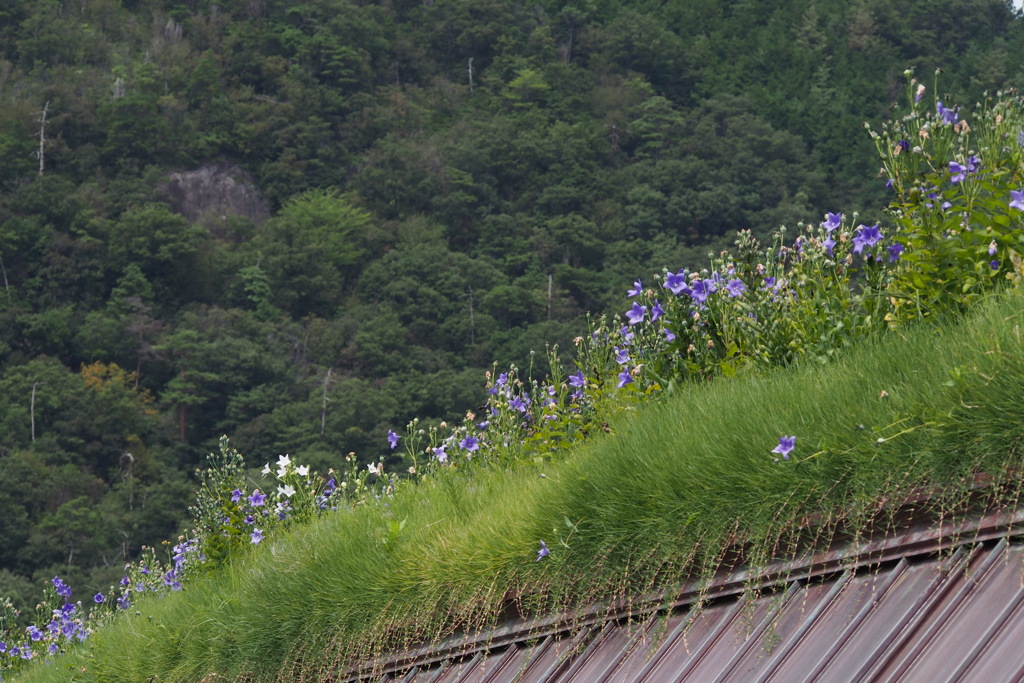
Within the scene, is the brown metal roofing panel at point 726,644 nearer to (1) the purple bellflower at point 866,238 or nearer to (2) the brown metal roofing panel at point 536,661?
(2) the brown metal roofing panel at point 536,661

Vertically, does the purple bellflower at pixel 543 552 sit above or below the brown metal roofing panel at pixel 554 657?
above

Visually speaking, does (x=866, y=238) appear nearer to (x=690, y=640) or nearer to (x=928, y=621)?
(x=690, y=640)

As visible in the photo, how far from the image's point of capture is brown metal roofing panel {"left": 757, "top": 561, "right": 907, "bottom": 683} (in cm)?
276

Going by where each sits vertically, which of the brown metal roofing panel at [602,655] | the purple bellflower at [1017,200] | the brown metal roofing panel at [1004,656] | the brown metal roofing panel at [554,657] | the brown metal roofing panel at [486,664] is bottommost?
the brown metal roofing panel at [486,664]

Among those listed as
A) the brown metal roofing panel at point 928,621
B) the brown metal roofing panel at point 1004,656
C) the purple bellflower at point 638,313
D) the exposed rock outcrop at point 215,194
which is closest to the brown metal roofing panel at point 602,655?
the brown metal roofing panel at point 928,621

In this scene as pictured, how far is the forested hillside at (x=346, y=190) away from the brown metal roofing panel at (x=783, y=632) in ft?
151

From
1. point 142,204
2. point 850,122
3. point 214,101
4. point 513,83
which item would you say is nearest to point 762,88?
point 850,122

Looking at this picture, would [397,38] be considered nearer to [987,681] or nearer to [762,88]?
[762,88]

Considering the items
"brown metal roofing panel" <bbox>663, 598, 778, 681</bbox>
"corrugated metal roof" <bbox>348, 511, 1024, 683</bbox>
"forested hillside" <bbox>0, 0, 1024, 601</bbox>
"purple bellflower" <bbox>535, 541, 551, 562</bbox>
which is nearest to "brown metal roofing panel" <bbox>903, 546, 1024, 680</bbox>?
"corrugated metal roof" <bbox>348, 511, 1024, 683</bbox>

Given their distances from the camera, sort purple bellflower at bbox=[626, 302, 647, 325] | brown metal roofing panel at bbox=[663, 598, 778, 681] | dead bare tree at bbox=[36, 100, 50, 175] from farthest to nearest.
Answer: dead bare tree at bbox=[36, 100, 50, 175]
purple bellflower at bbox=[626, 302, 647, 325]
brown metal roofing panel at bbox=[663, 598, 778, 681]

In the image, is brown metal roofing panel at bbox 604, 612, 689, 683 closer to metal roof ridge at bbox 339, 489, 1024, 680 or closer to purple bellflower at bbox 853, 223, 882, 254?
metal roof ridge at bbox 339, 489, 1024, 680

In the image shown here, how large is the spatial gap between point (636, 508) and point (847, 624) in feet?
2.67

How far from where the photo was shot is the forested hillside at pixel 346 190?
60.8 meters

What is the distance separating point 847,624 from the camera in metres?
2.78
